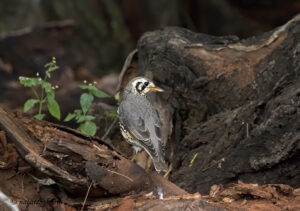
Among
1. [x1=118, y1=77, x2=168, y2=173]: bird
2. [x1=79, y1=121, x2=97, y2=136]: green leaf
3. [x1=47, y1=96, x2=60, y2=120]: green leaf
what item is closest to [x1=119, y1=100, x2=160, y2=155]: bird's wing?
[x1=118, y1=77, x2=168, y2=173]: bird

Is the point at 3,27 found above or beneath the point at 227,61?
beneath

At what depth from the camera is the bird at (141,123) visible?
486 centimetres

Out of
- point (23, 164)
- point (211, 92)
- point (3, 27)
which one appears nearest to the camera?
point (23, 164)

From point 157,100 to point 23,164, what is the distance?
2.38 meters

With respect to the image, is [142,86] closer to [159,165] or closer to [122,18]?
[159,165]

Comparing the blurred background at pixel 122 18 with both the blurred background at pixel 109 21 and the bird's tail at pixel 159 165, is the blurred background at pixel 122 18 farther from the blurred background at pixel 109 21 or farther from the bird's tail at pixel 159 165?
the bird's tail at pixel 159 165

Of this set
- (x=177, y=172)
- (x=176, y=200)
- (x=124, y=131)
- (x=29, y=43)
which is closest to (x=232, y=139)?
(x=177, y=172)

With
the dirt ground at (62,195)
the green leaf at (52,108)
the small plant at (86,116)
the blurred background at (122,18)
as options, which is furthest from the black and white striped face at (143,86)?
the blurred background at (122,18)

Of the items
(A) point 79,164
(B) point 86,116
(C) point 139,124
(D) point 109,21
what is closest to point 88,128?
(B) point 86,116

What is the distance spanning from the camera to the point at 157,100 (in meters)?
5.97

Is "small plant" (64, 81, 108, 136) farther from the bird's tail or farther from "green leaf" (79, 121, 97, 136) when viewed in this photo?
the bird's tail

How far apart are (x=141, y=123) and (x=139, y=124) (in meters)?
0.03

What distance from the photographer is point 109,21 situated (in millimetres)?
14539

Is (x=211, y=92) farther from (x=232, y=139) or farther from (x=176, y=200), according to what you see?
(x=176, y=200)
